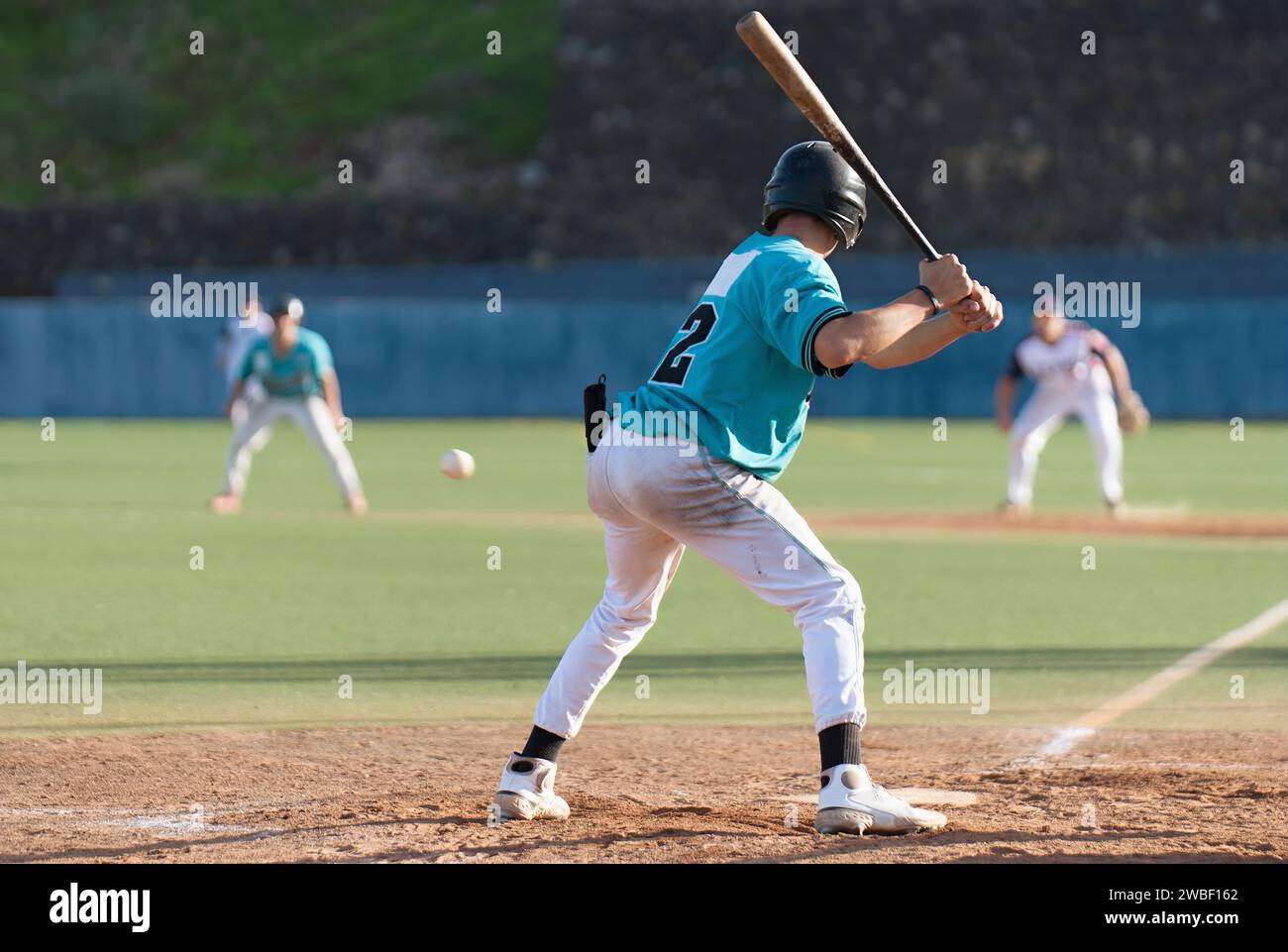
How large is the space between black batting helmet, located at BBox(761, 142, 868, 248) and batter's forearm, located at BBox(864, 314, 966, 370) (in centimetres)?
42

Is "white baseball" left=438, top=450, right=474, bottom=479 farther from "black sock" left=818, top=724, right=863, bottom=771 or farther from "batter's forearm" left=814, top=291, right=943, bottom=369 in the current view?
"batter's forearm" left=814, top=291, right=943, bottom=369

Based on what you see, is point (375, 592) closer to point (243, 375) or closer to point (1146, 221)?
point (243, 375)

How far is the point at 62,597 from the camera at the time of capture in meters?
11.9

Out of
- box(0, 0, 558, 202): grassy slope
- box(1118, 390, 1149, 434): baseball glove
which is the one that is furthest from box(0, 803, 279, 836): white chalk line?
box(0, 0, 558, 202): grassy slope

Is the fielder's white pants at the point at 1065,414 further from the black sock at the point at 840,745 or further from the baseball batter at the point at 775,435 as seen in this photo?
the black sock at the point at 840,745

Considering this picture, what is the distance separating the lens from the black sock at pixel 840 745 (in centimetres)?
574

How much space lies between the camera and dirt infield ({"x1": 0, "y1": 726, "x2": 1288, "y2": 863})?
5.58 metres

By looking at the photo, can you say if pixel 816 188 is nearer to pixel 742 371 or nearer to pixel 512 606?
pixel 742 371

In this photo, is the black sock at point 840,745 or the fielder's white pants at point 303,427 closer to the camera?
the black sock at point 840,745

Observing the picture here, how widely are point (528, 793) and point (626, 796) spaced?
Result: 0.54 m

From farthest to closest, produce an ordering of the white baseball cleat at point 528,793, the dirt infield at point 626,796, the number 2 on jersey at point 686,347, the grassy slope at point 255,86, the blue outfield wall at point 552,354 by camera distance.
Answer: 1. the grassy slope at point 255,86
2. the blue outfield wall at point 552,354
3. the white baseball cleat at point 528,793
4. the number 2 on jersey at point 686,347
5. the dirt infield at point 626,796

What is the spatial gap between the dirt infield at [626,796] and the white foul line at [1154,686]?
0.11 metres

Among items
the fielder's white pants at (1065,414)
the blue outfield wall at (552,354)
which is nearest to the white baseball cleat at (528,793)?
the fielder's white pants at (1065,414)

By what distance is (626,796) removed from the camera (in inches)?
255
